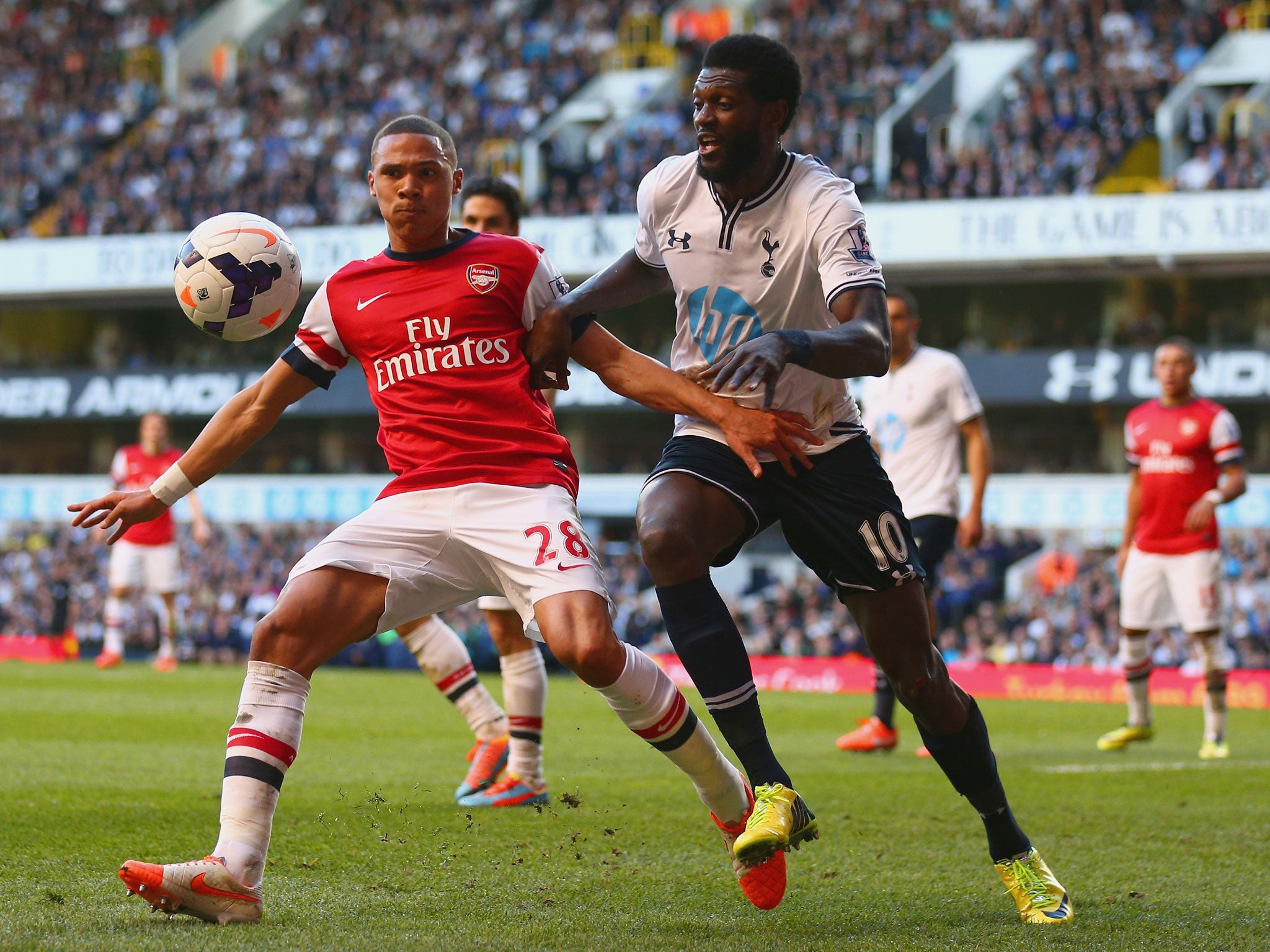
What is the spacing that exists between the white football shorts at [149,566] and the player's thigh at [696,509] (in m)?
12.2

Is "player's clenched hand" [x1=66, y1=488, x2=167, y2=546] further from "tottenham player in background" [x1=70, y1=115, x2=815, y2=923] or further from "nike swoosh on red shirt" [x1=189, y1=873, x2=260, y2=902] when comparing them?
"nike swoosh on red shirt" [x1=189, y1=873, x2=260, y2=902]

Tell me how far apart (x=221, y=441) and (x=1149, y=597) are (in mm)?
6740

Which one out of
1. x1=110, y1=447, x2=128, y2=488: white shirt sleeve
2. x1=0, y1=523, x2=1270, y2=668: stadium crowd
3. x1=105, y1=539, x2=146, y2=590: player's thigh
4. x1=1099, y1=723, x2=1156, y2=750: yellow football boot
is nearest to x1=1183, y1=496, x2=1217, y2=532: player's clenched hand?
x1=1099, y1=723, x2=1156, y2=750: yellow football boot

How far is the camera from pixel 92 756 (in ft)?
25.5

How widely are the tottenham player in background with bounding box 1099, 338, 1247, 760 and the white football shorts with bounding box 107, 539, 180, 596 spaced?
9839 mm

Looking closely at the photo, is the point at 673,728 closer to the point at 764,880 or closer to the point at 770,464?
the point at 764,880

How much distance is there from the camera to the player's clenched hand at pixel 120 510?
14.0ft

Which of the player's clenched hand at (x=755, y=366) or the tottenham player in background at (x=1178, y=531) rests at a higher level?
the player's clenched hand at (x=755, y=366)

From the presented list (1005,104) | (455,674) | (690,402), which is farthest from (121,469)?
(1005,104)

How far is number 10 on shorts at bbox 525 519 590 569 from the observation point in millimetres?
4121

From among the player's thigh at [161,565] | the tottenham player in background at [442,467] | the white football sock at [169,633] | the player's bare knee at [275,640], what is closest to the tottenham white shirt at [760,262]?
the tottenham player in background at [442,467]

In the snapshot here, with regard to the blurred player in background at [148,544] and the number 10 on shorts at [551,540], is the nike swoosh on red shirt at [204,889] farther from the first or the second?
the blurred player in background at [148,544]

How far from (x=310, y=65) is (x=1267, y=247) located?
68.4 ft

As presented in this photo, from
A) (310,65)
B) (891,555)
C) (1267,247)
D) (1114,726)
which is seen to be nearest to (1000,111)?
(1267,247)
